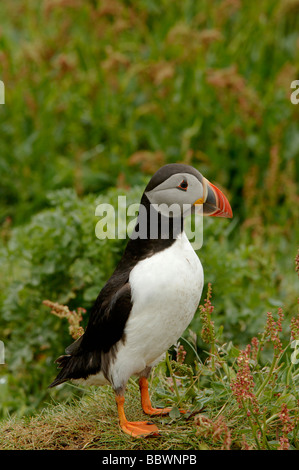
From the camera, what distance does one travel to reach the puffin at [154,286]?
2.56 metres

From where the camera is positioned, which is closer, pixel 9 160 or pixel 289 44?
pixel 9 160

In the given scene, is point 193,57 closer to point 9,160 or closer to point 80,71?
point 80,71

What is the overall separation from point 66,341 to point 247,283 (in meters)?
1.30

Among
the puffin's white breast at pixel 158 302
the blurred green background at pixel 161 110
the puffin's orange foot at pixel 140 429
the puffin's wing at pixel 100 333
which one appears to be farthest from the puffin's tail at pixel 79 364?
the blurred green background at pixel 161 110

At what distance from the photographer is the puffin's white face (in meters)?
2.61

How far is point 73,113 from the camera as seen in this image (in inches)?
247

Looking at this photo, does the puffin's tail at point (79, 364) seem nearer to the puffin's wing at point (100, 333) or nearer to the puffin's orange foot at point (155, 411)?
the puffin's wing at point (100, 333)

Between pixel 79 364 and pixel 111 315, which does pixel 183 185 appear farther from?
pixel 79 364

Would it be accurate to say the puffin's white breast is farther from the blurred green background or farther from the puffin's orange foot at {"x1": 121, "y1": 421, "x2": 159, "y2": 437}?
the blurred green background

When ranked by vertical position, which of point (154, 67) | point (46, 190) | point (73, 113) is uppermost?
point (154, 67)

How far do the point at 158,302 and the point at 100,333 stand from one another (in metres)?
0.34

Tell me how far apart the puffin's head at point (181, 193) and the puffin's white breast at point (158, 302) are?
5.4 inches

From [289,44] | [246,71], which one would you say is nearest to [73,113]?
[246,71]

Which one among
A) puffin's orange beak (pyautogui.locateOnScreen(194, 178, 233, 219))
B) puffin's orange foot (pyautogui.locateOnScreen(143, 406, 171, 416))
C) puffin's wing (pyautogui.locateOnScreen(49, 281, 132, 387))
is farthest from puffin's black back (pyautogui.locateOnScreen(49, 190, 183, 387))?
puffin's orange foot (pyautogui.locateOnScreen(143, 406, 171, 416))
